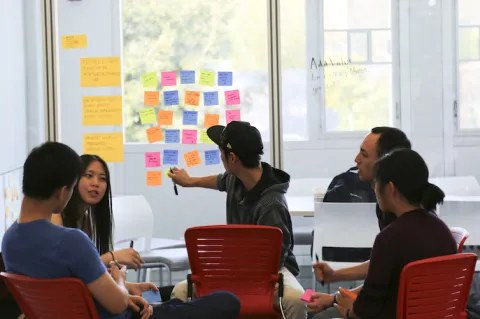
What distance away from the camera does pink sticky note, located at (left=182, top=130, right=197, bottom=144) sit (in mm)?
5391

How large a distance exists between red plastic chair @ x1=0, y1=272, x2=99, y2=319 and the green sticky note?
298 centimetres

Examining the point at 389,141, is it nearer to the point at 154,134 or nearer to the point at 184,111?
the point at 184,111

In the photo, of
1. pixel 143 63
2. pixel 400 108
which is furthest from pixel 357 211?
pixel 143 63

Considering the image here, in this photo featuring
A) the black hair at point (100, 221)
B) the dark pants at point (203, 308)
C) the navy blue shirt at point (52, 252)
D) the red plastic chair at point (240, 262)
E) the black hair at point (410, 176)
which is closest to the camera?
the navy blue shirt at point (52, 252)

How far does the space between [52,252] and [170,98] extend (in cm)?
310

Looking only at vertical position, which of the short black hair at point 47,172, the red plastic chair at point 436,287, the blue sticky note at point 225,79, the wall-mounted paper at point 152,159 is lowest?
the red plastic chair at point 436,287

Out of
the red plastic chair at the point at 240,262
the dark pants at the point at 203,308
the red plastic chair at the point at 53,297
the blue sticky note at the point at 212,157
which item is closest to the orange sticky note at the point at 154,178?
the blue sticky note at the point at 212,157

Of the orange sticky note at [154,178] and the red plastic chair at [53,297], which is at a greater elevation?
the orange sticky note at [154,178]

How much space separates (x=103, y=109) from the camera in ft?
17.7

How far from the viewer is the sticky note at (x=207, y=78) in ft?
17.6

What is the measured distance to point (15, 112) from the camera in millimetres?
5121

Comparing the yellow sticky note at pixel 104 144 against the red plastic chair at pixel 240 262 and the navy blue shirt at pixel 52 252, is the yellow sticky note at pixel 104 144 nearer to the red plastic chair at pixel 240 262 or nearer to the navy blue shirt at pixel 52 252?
the red plastic chair at pixel 240 262

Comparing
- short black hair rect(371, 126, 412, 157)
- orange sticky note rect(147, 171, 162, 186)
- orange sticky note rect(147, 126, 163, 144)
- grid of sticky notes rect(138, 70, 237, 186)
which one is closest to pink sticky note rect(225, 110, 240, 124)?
grid of sticky notes rect(138, 70, 237, 186)

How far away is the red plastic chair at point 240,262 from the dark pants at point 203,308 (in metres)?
0.33
